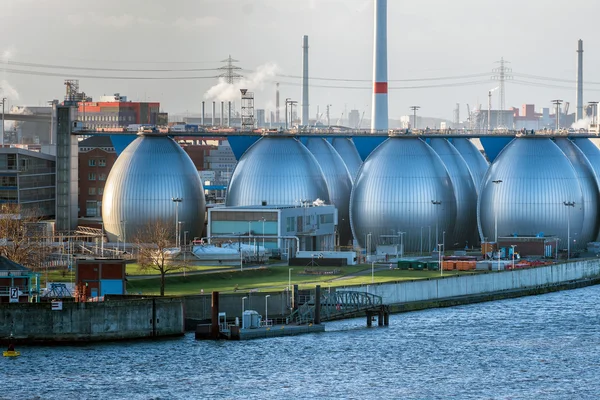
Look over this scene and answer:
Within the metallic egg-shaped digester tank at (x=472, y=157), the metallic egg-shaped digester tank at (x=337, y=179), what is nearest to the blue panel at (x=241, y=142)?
the metallic egg-shaped digester tank at (x=337, y=179)

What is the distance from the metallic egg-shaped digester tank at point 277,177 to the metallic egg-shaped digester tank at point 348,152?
42.2ft

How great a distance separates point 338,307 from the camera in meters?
86.9

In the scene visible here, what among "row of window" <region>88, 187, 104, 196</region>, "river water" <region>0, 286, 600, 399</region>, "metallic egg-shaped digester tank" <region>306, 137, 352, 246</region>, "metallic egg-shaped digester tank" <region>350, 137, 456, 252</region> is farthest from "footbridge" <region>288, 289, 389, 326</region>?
"row of window" <region>88, 187, 104, 196</region>

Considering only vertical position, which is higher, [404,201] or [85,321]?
[404,201]

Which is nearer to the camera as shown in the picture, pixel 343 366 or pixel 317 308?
pixel 343 366

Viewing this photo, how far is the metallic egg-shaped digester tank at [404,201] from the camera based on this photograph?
118m

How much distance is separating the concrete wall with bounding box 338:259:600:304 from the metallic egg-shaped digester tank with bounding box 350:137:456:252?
13198 mm

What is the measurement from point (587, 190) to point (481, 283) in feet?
80.3

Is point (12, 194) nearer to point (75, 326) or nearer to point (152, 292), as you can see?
point (152, 292)

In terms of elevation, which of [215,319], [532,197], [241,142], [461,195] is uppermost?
[241,142]

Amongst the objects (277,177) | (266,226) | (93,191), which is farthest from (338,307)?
(93,191)

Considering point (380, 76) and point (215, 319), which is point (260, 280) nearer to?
point (215, 319)

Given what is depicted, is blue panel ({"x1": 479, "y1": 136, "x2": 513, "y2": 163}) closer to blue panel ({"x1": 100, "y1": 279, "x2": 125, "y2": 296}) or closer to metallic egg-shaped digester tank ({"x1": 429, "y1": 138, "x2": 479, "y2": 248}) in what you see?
metallic egg-shaped digester tank ({"x1": 429, "y1": 138, "x2": 479, "y2": 248})

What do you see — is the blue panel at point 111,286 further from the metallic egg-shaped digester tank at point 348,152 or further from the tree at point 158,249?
the metallic egg-shaped digester tank at point 348,152
